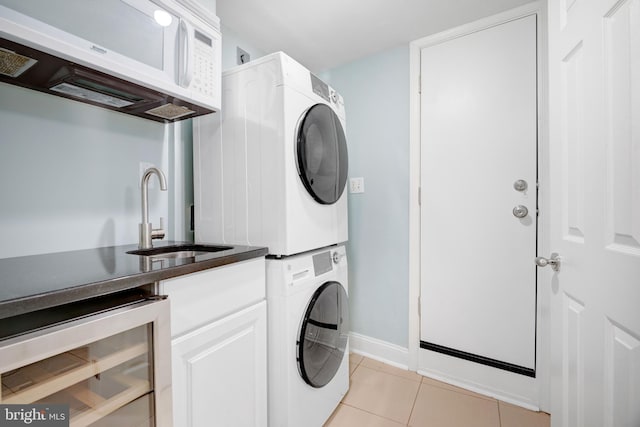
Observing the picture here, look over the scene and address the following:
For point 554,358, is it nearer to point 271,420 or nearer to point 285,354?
point 285,354

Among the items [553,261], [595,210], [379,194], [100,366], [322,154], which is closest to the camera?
[100,366]

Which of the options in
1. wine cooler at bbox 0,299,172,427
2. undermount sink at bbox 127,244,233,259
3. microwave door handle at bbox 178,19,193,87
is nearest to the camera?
wine cooler at bbox 0,299,172,427

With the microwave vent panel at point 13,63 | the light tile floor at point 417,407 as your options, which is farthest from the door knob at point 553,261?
the microwave vent panel at point 13,63

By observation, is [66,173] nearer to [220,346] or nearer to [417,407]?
[220,346]

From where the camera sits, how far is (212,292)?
0.95 metres

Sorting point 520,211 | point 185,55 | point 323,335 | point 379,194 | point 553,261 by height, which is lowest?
point 323,335

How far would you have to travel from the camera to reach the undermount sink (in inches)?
48.0

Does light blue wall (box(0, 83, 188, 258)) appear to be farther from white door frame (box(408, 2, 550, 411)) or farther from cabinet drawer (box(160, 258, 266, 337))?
white door frame (box(408, 2, 550, 411))

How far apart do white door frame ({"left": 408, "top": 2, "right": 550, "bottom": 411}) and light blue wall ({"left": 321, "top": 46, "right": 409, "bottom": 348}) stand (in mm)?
48

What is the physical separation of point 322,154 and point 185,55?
2.41ft

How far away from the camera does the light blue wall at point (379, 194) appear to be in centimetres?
208

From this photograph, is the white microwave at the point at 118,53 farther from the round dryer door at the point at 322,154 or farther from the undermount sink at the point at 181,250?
the undermount sink at the point at 181,250

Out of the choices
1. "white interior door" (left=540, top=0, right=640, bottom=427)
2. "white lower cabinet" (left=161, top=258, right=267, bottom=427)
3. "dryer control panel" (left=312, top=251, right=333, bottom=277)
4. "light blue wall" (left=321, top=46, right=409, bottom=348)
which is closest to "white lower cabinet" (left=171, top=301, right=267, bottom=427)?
"white lower cabinet" (left=161, top=258, right=267, bottom=427)

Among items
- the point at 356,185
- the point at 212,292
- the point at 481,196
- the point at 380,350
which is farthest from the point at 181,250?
the point at 481,196
